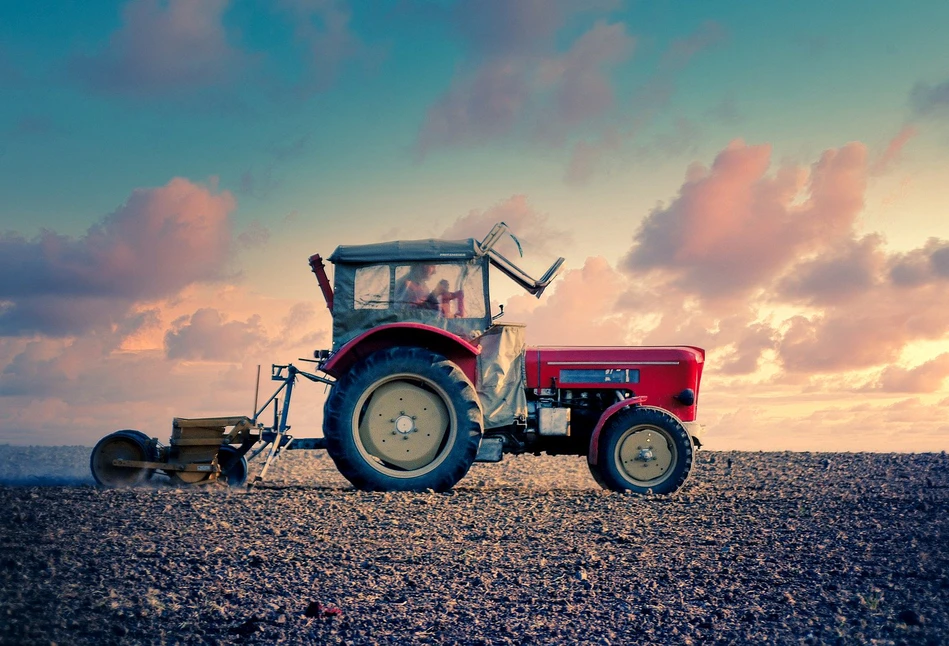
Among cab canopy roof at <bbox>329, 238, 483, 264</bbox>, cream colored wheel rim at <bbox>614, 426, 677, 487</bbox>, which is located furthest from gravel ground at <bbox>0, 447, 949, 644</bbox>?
cab canopy roof at <bbox>329, 238, 483, 264</bbox>

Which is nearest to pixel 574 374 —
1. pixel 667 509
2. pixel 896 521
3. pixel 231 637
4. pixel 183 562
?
pixel 667 509

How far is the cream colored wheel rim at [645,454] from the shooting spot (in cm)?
862

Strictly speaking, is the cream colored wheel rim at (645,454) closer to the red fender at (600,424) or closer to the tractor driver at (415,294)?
the red fender at (600,424)

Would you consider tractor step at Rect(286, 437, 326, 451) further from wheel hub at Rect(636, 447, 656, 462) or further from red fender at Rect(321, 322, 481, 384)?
wheel hub at Rect(636, 447, 656, 462)

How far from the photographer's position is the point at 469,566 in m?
5.30

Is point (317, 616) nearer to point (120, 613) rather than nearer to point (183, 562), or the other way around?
point (120, 613)

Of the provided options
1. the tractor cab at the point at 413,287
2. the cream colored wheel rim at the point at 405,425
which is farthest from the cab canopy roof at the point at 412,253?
the cream colored wheel rim at the point at 405,425

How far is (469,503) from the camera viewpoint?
7.64 meters

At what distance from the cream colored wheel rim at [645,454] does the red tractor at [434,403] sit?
1 centimetres

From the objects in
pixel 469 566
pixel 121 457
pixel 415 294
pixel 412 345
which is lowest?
pixel 469 566

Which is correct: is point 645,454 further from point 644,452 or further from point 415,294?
point 415,294

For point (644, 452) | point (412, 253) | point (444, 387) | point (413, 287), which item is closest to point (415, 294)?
point (413, 287)

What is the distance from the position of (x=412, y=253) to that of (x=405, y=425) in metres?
1.78

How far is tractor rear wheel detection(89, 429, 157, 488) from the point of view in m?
8.99
